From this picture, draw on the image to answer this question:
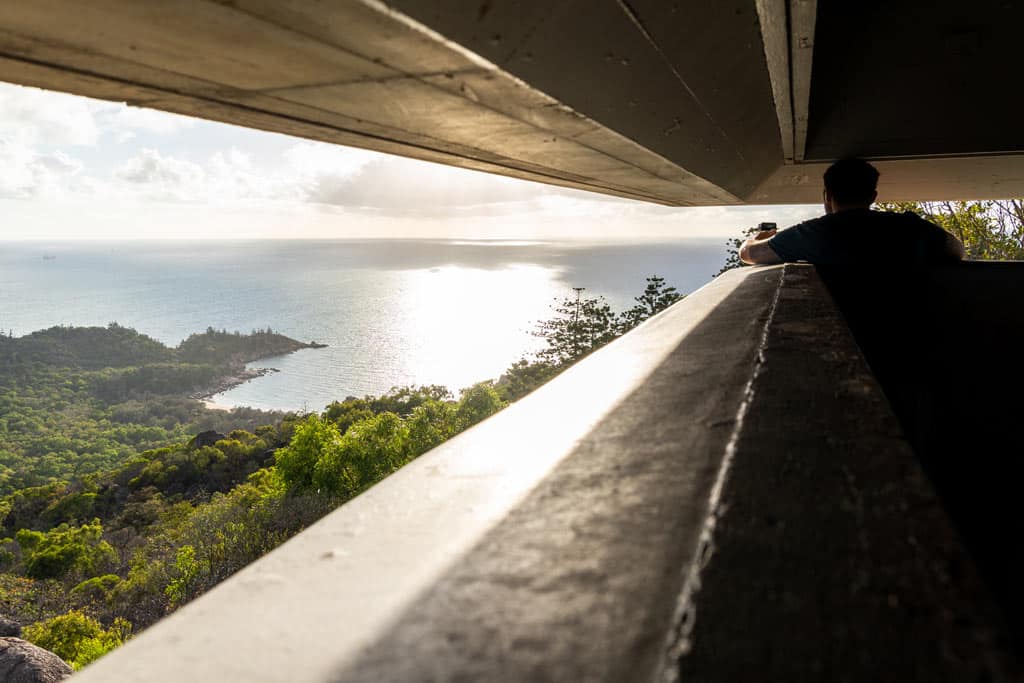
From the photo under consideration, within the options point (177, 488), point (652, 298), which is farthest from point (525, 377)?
point (177, 488)

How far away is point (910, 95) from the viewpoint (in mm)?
5250

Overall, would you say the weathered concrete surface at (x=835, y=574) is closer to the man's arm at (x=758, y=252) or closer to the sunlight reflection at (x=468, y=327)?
the man's arm at (x=758, y=252)

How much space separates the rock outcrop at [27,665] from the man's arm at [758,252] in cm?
2275

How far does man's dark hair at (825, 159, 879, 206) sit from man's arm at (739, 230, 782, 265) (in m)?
0.67

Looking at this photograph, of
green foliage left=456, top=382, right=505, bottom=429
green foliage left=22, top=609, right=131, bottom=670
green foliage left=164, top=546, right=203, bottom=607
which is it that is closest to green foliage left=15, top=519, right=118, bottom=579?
green foliage left=22, top=609, right=131, bottom=670

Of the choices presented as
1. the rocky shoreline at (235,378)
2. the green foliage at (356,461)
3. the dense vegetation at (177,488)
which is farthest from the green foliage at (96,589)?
the rocky shoreline at (235,378)

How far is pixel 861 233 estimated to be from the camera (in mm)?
3293

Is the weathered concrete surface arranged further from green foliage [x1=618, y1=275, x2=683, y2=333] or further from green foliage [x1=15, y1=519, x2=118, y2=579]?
green foliage [x1=15, y1=519, x2=118, y2=579]

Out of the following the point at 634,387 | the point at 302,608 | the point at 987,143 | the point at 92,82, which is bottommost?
the point at 302,608

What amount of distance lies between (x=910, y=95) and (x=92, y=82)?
6185 mm

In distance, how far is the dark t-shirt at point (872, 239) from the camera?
10.6ft

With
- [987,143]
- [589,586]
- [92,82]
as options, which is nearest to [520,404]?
[589,586]

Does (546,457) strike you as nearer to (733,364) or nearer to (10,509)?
(733,364)

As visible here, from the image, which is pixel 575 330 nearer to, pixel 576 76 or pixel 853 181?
pixel 853 181
